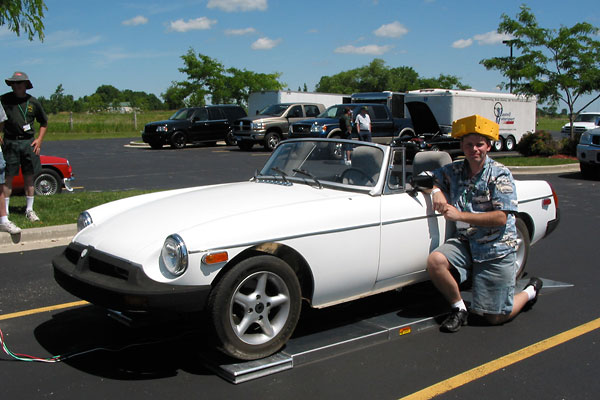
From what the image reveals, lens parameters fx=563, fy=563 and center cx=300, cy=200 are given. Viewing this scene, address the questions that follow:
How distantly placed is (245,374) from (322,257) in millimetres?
920

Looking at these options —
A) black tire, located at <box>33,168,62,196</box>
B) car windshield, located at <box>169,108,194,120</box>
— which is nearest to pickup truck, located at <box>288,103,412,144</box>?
car windshield, located at <box>169,108,194,120</box>

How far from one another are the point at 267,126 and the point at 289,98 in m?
5.73

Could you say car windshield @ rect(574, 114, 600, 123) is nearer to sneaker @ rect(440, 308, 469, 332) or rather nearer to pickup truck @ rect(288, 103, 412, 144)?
pickup truck @ rect(288, 103, 412, 144)

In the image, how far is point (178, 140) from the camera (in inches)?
979

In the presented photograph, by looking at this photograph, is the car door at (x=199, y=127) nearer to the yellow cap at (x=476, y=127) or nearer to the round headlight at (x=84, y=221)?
the round headlight at (x=84, y=221)

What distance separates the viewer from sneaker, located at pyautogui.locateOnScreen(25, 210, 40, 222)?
24.9 feet

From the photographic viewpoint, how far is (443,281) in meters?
4.38

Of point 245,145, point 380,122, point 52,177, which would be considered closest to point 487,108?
point 380,122

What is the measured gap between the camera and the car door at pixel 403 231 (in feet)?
13.9

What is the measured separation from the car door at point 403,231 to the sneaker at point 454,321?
0.38m

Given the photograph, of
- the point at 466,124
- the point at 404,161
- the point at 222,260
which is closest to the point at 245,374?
the point at 222,260

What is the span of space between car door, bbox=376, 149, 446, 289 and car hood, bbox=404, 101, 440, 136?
488 inches

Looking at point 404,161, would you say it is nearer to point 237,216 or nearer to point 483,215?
point 483,215

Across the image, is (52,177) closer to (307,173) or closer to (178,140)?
(307,173)
